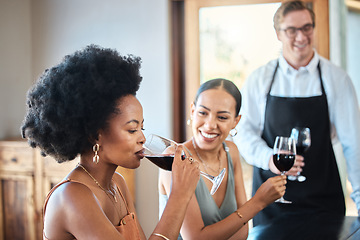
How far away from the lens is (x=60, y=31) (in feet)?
13.6

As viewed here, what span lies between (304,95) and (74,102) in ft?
5.79

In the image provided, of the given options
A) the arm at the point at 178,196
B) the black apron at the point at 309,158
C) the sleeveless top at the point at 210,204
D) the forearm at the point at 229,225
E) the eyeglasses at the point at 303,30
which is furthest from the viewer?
the eyeglasses at the point at 303,30

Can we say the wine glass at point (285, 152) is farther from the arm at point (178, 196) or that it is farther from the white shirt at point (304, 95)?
the arm at point (178, 196)

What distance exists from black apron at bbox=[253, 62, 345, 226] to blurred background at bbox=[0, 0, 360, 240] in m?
1.07

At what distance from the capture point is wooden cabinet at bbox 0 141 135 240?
362 centimetres

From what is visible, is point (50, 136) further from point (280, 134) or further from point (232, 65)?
point (232, 65)

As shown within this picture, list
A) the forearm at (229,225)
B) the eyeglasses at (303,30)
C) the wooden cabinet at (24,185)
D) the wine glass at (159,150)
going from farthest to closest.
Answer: the wooden cabinet at (24,185)
the eyeglasses at (303,30)
the forearm at (229,225)
the wine glass at (159,150)

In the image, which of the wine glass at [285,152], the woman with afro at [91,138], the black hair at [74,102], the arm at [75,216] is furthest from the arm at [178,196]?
the wine glass at [285,152]

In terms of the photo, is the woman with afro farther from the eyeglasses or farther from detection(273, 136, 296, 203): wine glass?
the eyeglasses

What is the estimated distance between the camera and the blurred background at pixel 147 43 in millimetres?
3734

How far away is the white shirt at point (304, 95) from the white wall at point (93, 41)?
4.00ft

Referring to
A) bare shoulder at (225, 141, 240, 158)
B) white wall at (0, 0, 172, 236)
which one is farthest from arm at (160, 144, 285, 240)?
white wall at (0, 0, 172, 236)

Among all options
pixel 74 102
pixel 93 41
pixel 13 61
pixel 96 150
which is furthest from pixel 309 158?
pixel 13 61

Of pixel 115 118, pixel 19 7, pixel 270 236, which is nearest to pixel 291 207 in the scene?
pixel 270 236
